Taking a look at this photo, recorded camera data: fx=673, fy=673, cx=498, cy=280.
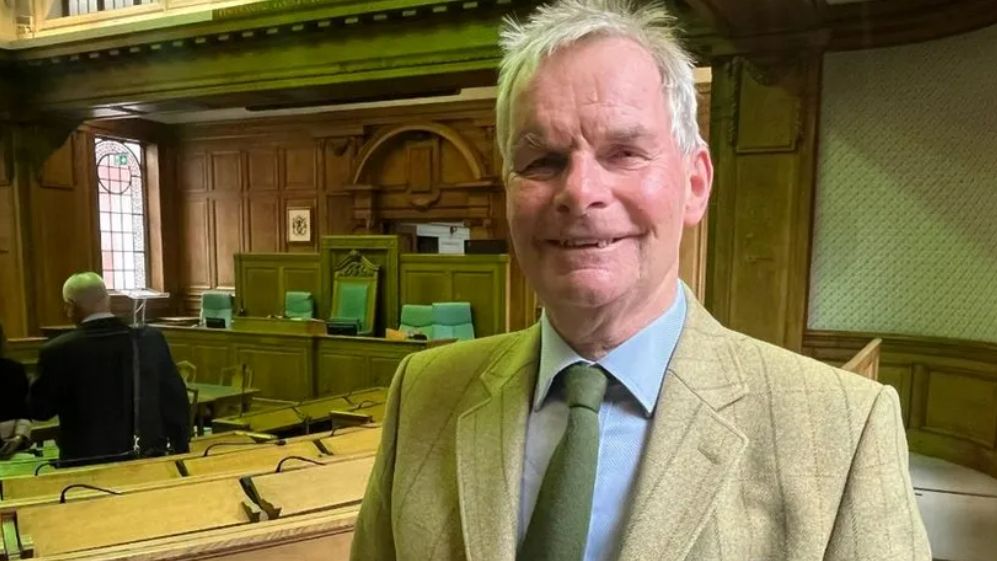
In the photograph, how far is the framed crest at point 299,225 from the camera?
964cm

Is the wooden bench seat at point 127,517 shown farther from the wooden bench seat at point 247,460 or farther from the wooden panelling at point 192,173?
the wooden panelling at point 192,173

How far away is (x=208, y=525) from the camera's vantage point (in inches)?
77.8

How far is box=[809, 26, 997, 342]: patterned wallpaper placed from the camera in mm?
4203

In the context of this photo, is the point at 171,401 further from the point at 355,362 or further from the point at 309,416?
the point at 355,362

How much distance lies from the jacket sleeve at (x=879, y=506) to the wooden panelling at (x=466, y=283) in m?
6.88

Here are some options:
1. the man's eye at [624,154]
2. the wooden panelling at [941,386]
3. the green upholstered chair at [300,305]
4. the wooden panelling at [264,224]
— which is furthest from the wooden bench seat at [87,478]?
the wooden panelling at [264,224]

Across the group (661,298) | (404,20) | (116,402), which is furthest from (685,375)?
(404,20)

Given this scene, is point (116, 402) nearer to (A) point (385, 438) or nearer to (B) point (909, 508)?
(A) point (385, 438)

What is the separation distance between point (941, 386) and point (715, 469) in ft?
14.9

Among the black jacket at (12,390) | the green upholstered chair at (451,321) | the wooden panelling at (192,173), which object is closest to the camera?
the black jacket at (12,390)

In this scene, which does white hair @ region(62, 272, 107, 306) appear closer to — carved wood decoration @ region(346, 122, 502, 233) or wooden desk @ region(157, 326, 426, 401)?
wooden desk @ region(157, 326, 426, 401)

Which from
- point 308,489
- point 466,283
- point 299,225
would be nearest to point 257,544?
point 308,489

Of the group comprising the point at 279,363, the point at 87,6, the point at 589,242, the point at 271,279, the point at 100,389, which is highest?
the point at 87,6

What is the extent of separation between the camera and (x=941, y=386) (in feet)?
14.3
